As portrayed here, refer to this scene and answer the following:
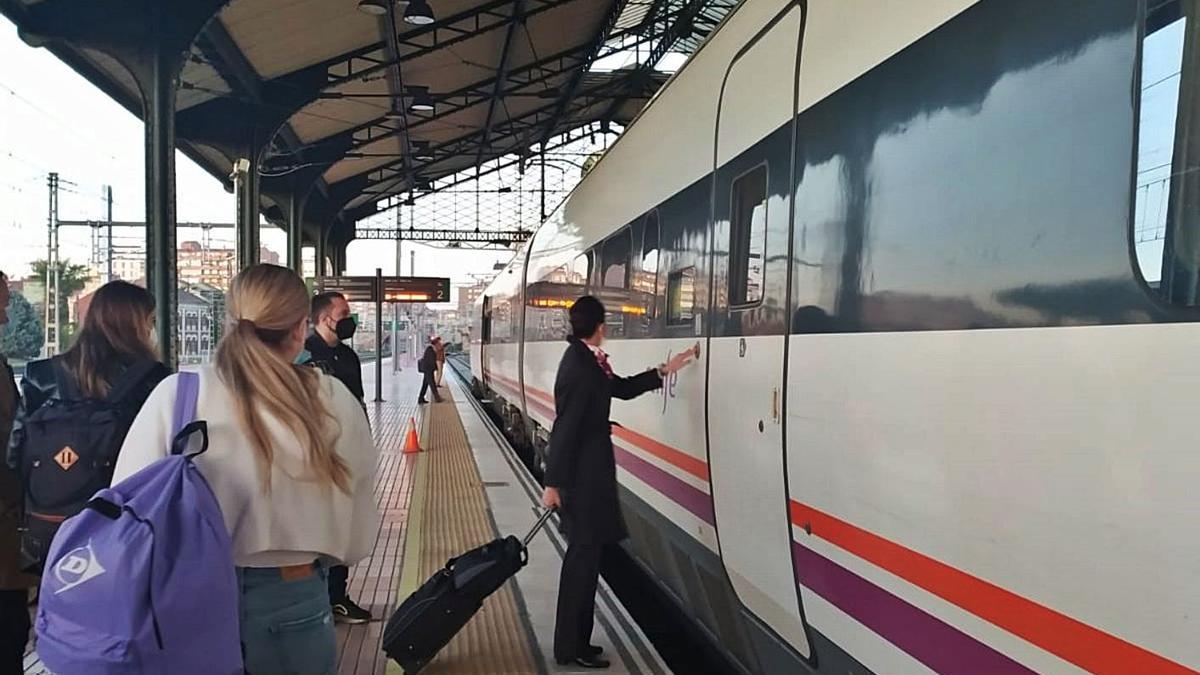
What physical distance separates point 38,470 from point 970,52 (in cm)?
314

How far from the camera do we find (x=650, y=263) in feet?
20.6

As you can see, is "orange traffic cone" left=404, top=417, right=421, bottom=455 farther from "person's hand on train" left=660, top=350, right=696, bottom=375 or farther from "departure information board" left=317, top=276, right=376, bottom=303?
"person's hand on train" left=660, top=350, right=696, bottom=375

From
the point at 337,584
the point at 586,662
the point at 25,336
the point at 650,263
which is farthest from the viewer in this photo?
the point at 25,336

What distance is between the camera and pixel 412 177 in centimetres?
3244

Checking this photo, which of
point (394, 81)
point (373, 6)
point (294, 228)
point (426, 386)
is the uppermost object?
point (394, 81)

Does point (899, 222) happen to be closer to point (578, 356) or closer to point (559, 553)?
point (578, 356)

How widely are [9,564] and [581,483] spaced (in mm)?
2351

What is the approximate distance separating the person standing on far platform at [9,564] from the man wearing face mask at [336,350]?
1853mm

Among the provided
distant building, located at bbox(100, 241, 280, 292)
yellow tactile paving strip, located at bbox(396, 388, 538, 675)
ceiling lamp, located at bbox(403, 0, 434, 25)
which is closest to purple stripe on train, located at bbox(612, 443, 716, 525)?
yellow tactile paving strip, located at bbox(396, 388, 538, 675)

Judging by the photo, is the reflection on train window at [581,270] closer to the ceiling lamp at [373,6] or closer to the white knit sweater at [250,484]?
the ceiling lamp at [373,6]

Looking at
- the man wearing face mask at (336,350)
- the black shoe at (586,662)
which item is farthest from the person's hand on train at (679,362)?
the man wearing face mask at (336,350)

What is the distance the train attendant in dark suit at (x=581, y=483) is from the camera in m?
4.89

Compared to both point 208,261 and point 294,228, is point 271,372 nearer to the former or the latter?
point 294,228

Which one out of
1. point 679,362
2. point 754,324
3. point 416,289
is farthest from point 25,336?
point 416,289
